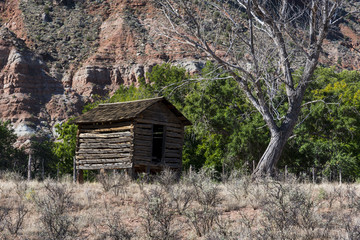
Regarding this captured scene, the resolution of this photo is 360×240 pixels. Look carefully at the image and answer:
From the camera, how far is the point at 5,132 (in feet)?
152

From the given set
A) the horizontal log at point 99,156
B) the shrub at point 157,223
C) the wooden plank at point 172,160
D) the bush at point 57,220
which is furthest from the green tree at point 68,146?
the shrub at point 157,223

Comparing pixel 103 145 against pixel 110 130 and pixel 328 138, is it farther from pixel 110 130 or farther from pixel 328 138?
pixel 328 138

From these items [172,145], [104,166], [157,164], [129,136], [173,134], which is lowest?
[104,166]

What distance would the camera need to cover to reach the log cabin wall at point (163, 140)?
17688 mm

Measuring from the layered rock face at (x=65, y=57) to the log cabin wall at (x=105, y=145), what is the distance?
52.2 m

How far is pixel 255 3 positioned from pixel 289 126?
373 cm

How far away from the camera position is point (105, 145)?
1816 centimetres

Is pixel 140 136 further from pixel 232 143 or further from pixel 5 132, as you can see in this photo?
pixel 5 132

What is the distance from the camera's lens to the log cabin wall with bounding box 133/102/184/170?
17.7 m

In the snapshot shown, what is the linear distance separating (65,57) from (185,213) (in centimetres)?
7407

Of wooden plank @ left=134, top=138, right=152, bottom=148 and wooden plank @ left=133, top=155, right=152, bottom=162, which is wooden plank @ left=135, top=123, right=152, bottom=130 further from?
wooden plank @ left=133, top=155, right=152, bottom=162

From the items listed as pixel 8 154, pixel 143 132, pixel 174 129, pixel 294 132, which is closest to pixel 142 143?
pixel 143 132

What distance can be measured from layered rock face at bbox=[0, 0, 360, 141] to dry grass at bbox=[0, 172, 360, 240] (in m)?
59.8

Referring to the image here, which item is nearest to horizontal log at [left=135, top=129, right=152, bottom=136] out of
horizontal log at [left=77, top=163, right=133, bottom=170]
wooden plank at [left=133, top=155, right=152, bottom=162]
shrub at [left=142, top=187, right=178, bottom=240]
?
wooden plank at [left=133, top=155, right=152, bottom=162]
